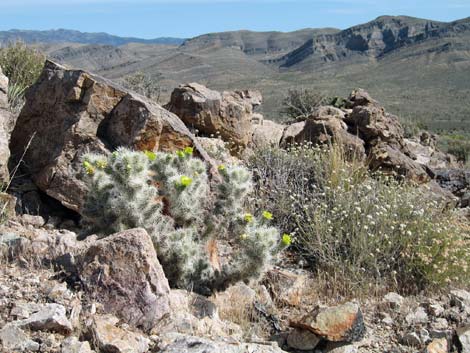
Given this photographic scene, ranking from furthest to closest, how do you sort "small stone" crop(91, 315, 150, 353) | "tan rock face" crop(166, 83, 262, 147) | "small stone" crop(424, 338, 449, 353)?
Result: "tan rock face" crop(166, 83, 262, 147), "small stone" crop(424, 338, 449, 353), "small stone" crop(91, 315, 150, 353)

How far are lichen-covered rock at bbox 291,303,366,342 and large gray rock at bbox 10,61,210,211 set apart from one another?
7.42 feet

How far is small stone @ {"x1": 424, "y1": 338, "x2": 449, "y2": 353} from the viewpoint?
3746 mm

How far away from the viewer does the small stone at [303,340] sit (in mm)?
3887

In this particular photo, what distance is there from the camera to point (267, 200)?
6.24 m

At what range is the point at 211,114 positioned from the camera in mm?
8469

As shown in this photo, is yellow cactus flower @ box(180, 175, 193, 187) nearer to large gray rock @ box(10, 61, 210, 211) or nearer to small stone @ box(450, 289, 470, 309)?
large gray rock @ box(10, 61, 210, 211)

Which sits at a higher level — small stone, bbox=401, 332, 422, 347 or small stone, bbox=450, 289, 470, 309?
small stone, bbox=450, 289, 470, 309

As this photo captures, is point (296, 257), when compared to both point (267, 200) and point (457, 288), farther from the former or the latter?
point (457, 288)

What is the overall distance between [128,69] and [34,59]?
124 metres

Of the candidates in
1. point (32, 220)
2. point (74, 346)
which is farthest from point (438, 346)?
point (32, 220)

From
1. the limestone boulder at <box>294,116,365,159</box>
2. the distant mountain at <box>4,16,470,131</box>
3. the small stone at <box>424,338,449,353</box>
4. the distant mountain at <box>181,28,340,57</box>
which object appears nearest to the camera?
the small stone at <box>424,338,449,353</box>

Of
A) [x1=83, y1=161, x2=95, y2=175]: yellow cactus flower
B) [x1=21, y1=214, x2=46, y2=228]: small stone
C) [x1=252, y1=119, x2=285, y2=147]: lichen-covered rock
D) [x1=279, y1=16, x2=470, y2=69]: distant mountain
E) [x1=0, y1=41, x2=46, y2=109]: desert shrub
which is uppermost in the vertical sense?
[x1=279, y1=16, x2=470, y2=69]: distant mountain

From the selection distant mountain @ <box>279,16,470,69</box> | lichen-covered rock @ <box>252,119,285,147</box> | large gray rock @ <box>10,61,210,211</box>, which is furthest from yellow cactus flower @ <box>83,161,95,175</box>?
distant mountain @ <box>279,16,470,69</box>

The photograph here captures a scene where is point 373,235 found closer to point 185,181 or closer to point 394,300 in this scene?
point 394,300
